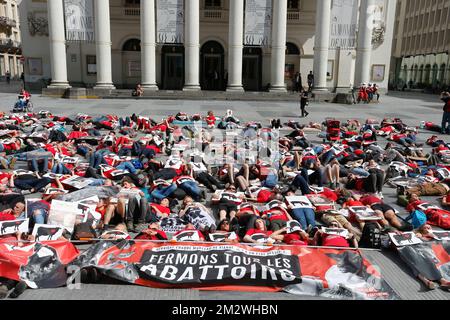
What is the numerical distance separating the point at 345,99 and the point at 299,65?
818 cm

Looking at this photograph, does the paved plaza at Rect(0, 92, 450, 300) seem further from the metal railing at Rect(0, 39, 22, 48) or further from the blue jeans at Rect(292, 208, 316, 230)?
the metal railing at Rect(0, 39, 22, 48)

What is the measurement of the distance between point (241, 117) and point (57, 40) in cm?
1644

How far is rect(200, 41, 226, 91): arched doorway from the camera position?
36469mm

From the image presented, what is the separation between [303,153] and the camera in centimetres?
1243

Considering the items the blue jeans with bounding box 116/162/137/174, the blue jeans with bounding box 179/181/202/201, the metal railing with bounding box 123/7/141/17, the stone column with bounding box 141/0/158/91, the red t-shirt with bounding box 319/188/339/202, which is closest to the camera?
the blue jeans with bounding box 179/181/202/201

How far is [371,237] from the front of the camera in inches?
264

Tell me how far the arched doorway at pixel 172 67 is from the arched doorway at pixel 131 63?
82.4 inches

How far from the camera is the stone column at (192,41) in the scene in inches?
1168

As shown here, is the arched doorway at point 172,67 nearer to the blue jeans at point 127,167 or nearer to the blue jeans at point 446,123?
the blue jeans at point 446,123

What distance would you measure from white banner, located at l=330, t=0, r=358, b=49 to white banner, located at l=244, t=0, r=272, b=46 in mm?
4627

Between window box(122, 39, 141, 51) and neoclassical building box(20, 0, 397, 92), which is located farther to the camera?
window box(122, 39, 141, 51)

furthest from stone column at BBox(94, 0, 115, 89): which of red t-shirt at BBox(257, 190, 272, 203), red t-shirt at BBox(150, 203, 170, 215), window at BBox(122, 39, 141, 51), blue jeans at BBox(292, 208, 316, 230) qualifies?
blue jeans at BBox(292, 208, 316, 230)

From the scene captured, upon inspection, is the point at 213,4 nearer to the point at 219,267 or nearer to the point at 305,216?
the point at 305,216

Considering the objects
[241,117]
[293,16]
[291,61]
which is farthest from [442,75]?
[241,117]
